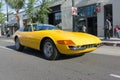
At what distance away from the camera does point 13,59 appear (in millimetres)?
10367

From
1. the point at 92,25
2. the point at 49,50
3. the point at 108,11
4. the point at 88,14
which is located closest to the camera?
the point at 49,50

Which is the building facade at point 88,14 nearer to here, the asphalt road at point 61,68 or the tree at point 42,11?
the tree at point 42,11

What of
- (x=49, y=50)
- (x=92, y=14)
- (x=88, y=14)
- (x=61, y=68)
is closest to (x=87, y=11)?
(x=88, y=14)

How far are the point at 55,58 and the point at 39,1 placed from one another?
78.1 ft

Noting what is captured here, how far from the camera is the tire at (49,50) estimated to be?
9758mm

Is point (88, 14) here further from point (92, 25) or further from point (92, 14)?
point (92, 25)

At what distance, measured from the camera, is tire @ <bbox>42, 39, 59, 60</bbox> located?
32.0 feet

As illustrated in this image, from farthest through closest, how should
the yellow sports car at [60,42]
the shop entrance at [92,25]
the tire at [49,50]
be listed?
the shop entrance at [92,25]
the tire at [49,50]
the yellow sports car at [60,42]

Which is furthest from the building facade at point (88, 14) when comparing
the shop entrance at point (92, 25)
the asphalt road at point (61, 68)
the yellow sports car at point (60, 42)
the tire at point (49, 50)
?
the asphalt road at point (61, 68)

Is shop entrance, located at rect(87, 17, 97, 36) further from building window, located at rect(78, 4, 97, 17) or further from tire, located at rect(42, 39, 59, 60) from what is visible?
tire, located at rect(42, 39, 59, 60)

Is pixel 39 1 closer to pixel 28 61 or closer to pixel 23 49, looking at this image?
pixel 23 49

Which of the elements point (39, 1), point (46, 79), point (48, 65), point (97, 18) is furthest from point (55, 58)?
point (39, 1)

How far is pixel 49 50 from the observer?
10.1 metres

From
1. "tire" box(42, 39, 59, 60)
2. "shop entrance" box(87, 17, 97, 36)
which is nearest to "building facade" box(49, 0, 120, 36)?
"shop entrance" box(87, 17, 97, 36)
